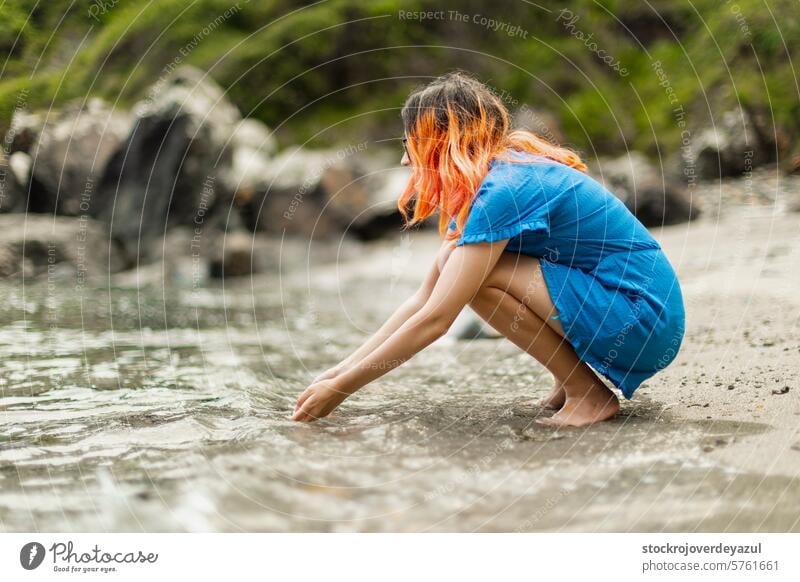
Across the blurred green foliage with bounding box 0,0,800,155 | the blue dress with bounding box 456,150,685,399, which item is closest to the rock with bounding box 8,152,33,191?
the blurred green foliage with bounding box 0,0,800,155

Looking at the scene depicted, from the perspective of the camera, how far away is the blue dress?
2.54 meters

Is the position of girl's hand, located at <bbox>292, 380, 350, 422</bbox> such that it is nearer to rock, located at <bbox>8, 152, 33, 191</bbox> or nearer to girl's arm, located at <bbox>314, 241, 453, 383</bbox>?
girl's arm, located at <bbox>314, 241, 453, 383</bbox>

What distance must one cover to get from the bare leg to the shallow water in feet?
0.33

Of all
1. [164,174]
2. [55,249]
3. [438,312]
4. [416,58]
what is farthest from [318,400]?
[416,58]

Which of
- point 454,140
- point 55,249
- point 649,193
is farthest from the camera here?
point 649,193

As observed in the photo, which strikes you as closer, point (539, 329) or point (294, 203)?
point (539, 329)

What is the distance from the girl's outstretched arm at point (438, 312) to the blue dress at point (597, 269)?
0.14m

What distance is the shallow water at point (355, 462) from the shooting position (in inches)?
78.2

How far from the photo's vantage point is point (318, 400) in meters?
2.63

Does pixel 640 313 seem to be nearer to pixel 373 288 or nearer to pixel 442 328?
pixel 442 328

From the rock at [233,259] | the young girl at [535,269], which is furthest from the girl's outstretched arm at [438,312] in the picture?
the rock at [233,259]

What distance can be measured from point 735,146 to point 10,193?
26.7 feet

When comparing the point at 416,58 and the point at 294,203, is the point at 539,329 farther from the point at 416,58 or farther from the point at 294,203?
the point at 416,58

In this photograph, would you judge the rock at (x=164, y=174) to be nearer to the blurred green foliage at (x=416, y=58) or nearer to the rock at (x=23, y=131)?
the blurred green foliage at (x=416, y=58)
